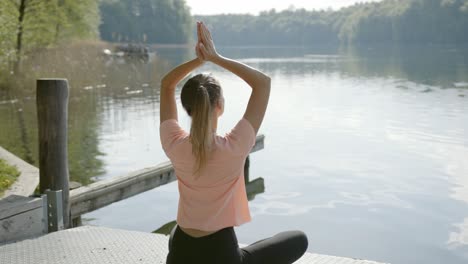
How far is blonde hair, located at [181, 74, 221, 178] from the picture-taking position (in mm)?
2803

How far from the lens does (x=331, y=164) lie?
39.5 feet

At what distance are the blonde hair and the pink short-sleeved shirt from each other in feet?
0.13

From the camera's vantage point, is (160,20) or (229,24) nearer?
(160,20)

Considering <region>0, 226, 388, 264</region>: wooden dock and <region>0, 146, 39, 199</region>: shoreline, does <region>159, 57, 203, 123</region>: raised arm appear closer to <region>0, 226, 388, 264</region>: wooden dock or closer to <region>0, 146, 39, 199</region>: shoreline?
<region>0, 226, 388, 264</region>: wooden dock

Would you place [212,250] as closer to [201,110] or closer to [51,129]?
[201,110]

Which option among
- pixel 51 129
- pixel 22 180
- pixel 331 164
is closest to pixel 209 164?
pixel 51 129

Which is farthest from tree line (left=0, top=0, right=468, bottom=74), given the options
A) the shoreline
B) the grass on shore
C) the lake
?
the grass on shore

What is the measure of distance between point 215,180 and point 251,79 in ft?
1.75

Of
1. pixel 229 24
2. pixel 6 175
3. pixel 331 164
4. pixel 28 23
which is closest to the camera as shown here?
pixel 6 175

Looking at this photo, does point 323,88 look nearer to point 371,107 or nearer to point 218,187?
point 371,107

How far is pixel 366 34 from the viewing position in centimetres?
12975

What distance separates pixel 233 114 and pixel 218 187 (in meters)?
17.0

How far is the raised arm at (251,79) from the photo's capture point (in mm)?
2939

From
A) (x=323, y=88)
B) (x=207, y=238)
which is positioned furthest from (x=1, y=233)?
(x=323, y=88)
